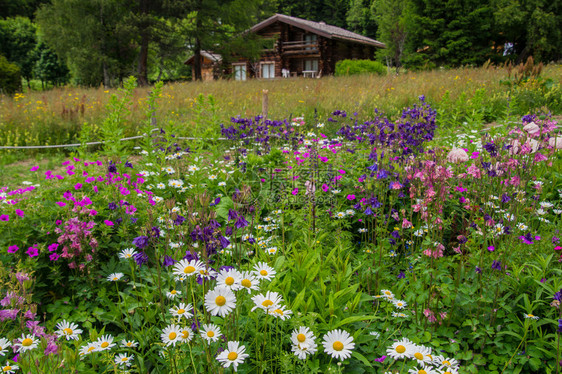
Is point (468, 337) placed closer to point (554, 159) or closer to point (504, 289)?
point (504, 289)

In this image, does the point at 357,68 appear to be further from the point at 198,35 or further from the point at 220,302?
the point at 220,302

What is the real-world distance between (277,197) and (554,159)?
11.4ft

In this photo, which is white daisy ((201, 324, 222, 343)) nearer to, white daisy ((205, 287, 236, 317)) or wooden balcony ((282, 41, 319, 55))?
white daisy ((205, 287, 236, 317))

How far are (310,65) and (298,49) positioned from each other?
183 centimetres

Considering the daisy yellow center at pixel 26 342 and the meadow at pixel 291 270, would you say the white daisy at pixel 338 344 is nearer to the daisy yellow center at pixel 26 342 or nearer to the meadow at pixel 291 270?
the meadow at pixel 291 270

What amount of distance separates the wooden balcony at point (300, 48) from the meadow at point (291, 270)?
28811mm

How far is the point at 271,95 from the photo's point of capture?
37.1ft

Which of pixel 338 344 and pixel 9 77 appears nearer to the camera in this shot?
pixel 338 344

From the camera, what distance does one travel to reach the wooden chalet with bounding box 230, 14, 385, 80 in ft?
101

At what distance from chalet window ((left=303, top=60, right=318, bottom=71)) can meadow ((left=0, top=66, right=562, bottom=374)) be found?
30173 mm

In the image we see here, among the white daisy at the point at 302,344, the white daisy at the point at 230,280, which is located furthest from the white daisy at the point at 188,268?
the white daisy at the point at 302,344

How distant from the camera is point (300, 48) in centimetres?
3209

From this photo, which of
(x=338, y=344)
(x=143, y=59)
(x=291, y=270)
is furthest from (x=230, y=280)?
(x=143, y=59)

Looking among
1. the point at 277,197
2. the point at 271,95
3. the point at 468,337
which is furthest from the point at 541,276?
the point at 271,95
